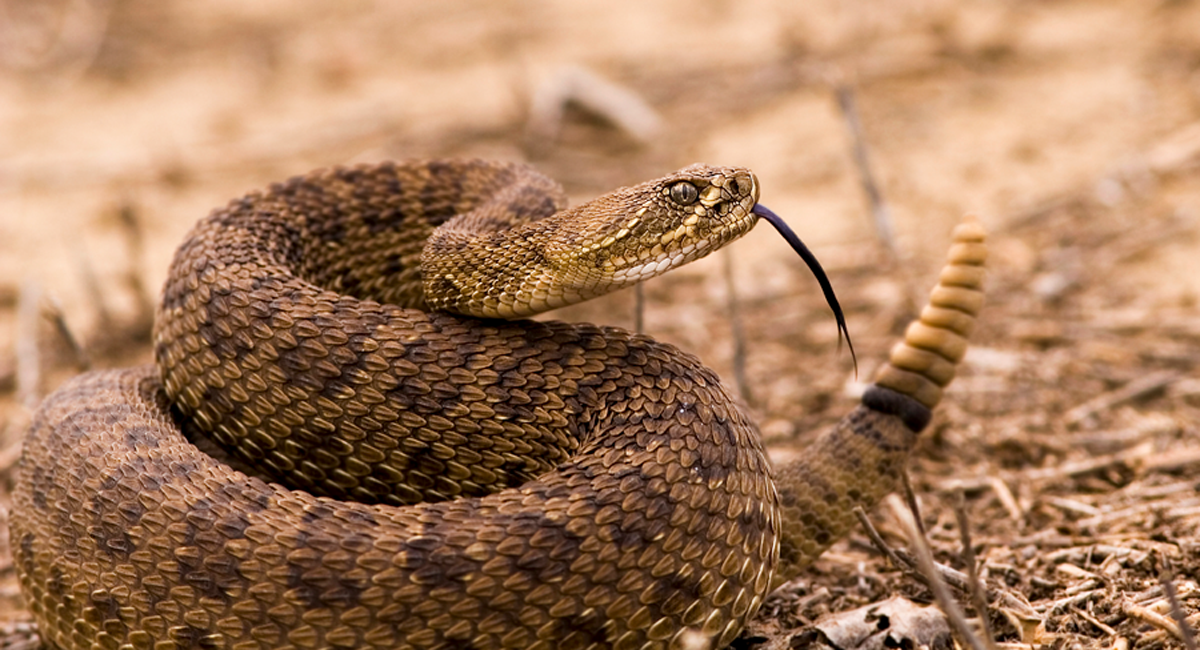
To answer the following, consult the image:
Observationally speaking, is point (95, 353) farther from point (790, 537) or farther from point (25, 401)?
point (790, 537)

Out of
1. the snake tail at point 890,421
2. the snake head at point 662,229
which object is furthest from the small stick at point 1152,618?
the snake head at point 662,229

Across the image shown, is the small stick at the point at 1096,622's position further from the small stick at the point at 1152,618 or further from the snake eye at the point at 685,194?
the snake eye at the point at 685,194

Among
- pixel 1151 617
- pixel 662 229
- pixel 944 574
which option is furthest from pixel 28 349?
pixel 1151 617

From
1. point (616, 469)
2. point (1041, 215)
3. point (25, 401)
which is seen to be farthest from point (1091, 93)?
point (25, 401)

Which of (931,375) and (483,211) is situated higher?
(483,211)

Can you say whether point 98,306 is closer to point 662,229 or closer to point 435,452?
point 435,452

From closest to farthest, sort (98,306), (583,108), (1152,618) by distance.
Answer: (1152,618), (98,306), (583,108)

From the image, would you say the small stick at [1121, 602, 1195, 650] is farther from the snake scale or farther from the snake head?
the snake head
